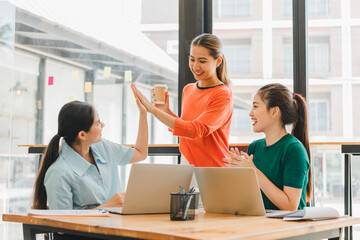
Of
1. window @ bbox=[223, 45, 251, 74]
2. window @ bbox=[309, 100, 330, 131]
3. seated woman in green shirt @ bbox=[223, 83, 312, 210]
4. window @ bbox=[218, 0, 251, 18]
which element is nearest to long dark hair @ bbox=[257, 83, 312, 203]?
seated woman in green shirt @ bbox=[223, 83, 312, 210]

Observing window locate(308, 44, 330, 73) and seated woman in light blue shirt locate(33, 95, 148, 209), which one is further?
window locate(308, 44, 330, 73)

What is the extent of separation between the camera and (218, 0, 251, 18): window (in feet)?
10.7

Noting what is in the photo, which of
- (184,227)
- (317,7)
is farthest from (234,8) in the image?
(184,227)

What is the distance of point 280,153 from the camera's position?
178 cm

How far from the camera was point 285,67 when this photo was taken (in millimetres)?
3111

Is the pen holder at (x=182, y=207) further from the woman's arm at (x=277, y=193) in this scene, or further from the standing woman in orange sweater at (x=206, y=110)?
the standing woman in orange sweater at (x=206, y=110)

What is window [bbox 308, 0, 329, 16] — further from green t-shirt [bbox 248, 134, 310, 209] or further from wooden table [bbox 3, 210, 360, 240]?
wooden table [bbox 3, 210, 360, 240]

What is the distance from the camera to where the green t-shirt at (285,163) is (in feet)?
5.45

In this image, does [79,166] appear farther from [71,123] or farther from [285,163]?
[285,163]

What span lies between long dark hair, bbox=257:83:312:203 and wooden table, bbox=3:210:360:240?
0.54 m

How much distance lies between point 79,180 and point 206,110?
769 mm

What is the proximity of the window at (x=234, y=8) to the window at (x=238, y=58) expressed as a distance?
23cm

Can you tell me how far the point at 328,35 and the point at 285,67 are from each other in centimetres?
34

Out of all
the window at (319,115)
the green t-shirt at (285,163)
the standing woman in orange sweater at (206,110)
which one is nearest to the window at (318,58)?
the window at (319,115)
